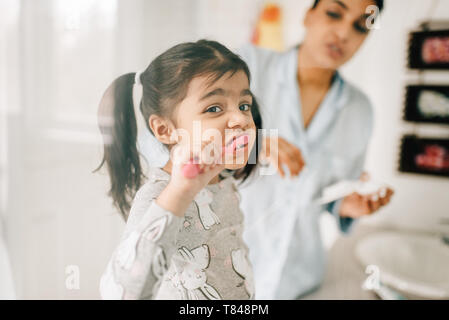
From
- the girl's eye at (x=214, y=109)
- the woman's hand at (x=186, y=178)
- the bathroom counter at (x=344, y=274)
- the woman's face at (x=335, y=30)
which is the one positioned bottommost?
the bathroom counter at (x=344, y=274)

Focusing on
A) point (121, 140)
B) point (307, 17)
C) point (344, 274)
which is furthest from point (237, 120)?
point (344, 274)

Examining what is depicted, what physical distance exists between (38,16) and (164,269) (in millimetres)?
526

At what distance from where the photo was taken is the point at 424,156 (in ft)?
2.18

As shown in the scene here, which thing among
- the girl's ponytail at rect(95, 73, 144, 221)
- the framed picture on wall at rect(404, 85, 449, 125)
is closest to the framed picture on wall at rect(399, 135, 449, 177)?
the framed picture on wall at rect(404, 85, 449, 125)

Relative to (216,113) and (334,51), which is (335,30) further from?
(216,113)

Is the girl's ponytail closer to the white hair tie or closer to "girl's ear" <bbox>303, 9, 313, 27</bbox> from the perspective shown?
the white hair tie

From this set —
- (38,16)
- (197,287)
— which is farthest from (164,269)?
(38,16)

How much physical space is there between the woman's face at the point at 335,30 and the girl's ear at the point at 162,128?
269 millimetres

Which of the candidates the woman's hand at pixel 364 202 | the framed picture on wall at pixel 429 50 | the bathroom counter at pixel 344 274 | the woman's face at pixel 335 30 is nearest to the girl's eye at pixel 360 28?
the woman's face at pixel 335 30

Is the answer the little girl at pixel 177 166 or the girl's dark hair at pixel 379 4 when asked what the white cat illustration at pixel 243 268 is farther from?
the girl's dark hair at pixel 379 4

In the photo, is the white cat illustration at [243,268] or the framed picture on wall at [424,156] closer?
the white cat illustration at [243,268]

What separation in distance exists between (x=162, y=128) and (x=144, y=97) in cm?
4

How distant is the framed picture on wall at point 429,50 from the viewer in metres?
0.58

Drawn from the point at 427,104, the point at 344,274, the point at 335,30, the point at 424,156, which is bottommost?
the point at 344,274
